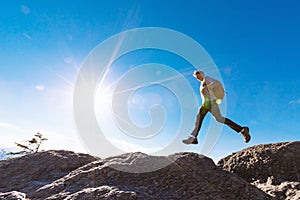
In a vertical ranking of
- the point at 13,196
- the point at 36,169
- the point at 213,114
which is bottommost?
the point at 13,196

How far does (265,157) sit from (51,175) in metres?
8.04

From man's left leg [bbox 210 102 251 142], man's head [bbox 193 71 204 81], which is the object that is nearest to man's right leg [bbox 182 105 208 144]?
man's left leg [bbox 210 102 251 142]

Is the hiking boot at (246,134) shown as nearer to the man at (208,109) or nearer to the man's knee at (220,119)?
the man at (208,109)

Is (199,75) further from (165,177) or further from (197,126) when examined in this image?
(165,177)

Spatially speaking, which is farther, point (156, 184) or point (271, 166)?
point (271, 166)

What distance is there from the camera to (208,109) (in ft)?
33.7

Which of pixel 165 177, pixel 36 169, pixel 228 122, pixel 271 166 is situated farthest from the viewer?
pixel 228 122

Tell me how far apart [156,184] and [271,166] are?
4.44 meters

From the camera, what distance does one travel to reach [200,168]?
8.03 metres

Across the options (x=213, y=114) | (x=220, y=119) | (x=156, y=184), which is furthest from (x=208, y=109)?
(x=156, y=184)

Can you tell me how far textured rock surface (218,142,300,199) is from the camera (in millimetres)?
7689

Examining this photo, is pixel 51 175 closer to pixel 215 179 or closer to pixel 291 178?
pixel 215 179

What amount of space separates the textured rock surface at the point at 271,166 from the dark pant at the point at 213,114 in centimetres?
112

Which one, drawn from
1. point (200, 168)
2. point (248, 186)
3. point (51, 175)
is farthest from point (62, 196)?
point (248, 186)
